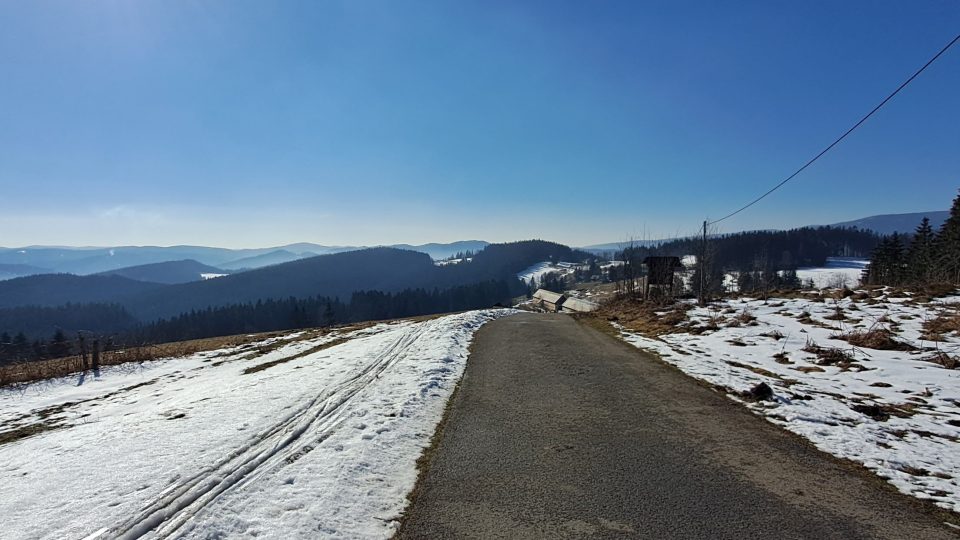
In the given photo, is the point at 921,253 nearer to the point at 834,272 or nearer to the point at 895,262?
the point at 895,262

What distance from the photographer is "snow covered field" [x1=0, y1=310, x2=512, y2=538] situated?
13.2 feet


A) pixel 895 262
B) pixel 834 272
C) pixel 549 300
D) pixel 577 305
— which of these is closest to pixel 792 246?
pixel 834 272

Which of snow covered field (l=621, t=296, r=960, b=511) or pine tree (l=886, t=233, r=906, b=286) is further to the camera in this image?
pine tree (l=886, t=233, r=906, b=286)

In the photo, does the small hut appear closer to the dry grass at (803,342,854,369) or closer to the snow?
the dry grass at (803,342,854,369)

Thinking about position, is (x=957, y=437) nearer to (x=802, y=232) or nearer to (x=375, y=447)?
(x=375, y=447)

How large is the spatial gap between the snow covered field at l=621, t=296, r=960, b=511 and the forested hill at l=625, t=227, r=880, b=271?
134031 mm

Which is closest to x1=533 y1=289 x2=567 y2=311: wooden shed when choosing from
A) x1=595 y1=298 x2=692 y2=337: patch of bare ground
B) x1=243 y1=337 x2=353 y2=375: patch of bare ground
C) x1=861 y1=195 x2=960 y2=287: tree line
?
x1=861 y1=195 x2=960 y2=287: tree line

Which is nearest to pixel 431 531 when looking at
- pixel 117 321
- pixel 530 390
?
pixel 530 390

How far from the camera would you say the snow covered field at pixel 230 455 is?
13.2 feet

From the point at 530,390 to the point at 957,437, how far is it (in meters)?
6.51

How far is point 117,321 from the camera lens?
6821 inches

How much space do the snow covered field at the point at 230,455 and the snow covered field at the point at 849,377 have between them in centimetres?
600

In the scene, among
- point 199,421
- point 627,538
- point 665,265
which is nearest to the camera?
point 627,538

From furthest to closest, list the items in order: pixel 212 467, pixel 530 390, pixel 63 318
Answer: pixel 63 318 < pixel 530 390 < pixel 212 467
